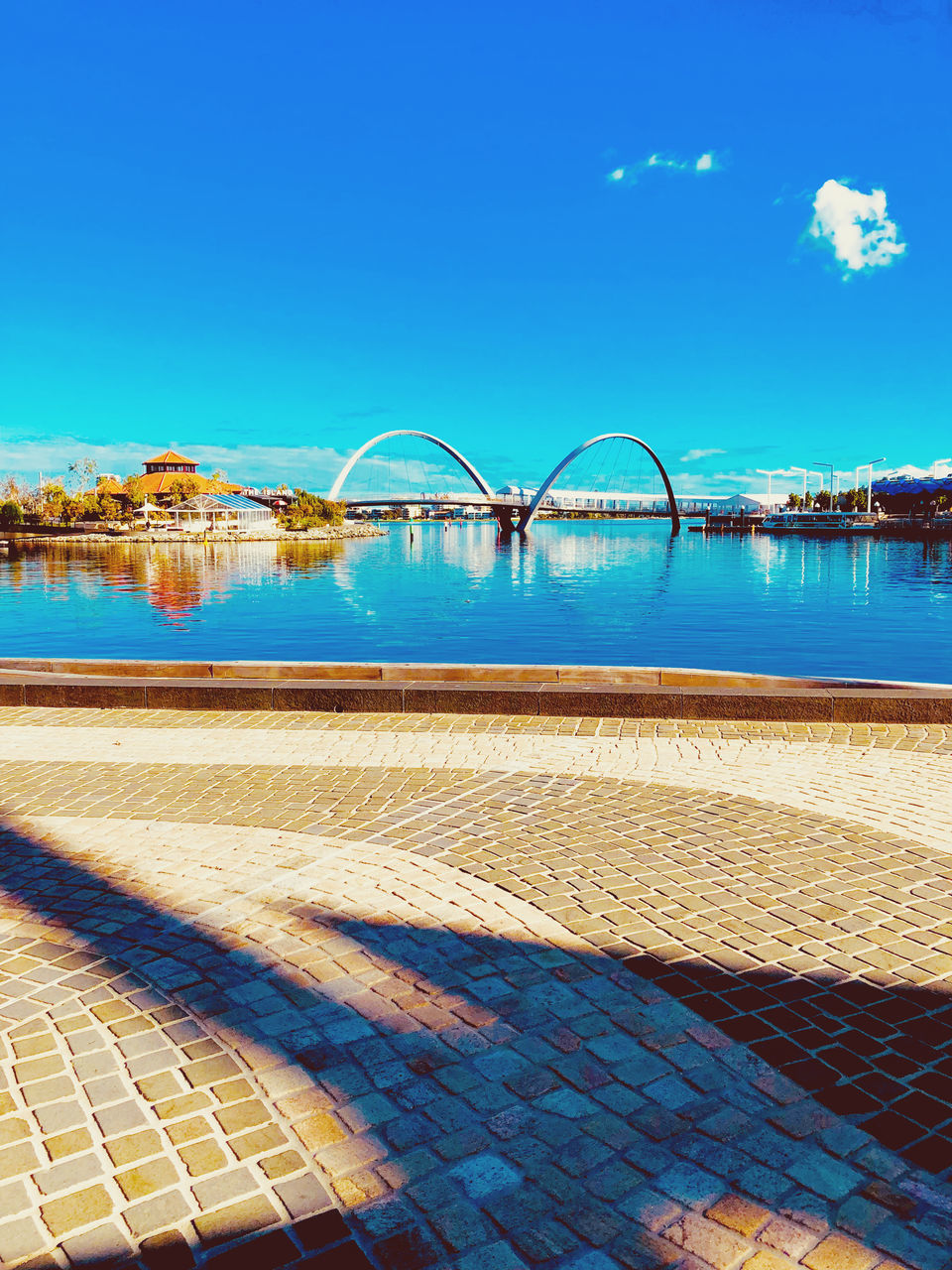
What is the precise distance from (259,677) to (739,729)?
18.4 ft

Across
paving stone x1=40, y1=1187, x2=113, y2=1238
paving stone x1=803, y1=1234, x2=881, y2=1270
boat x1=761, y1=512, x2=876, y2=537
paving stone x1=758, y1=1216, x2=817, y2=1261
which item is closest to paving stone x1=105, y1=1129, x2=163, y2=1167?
paving stone x1=40, y1=1187, x2=113, y2=1238

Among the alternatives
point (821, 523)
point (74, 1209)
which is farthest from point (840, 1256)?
point (821, 523)

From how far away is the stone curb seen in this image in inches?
376

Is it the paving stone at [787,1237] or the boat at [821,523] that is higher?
the boat at [821,523]

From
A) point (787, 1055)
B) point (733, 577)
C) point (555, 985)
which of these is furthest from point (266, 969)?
point (733, 577)

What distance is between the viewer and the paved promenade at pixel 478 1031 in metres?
2.66

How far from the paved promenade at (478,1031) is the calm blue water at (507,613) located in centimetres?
1740

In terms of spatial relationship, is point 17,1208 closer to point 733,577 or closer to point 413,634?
point 413,634

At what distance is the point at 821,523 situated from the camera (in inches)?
6747

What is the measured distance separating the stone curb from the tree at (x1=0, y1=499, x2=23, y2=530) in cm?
13761

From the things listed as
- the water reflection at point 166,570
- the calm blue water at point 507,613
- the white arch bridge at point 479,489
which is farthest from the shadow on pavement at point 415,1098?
the white arch bridge at point 479,489

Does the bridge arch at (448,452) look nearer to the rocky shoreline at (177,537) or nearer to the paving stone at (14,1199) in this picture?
the rocky shoreline at (177,537)

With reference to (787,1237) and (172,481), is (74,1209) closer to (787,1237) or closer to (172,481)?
(787,1237)

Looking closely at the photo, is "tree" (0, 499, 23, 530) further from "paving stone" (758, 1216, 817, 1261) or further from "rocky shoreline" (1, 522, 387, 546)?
"paving stone" (758, 1216, 817, 1261)
